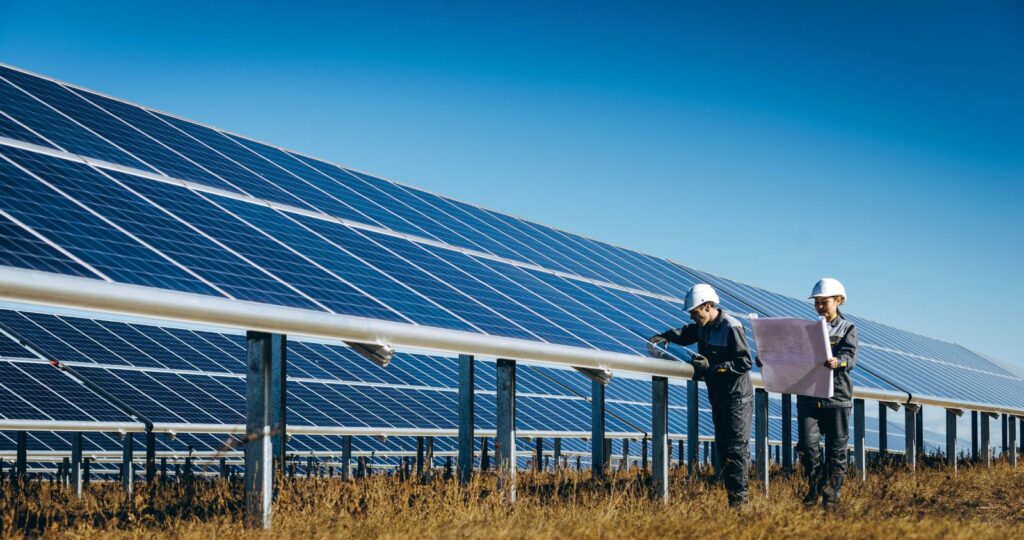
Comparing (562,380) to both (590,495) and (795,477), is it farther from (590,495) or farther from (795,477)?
(590,495)

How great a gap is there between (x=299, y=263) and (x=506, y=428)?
125 inches

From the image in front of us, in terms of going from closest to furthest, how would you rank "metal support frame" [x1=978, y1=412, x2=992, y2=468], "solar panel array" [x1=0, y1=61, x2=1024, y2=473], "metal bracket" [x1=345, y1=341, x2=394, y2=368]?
1. "solar panel array" [x1=0, y1=61, x2=1024, y2=473]
2. "metal bracket" [x1=345, y1=341, x2=394, y2=368]
3. "metal support frame" [x1=978, y1=412, x2=992, y2=468]

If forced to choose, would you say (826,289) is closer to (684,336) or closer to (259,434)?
(684,336)

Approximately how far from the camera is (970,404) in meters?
26.0

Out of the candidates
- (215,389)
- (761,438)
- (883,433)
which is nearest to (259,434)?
(761,438)

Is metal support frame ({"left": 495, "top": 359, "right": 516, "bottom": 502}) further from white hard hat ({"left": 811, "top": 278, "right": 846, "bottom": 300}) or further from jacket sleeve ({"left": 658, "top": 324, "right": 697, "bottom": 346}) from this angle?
white hard hat ({"left": 811, "top": 278, "right": 846, "bottom": 300})

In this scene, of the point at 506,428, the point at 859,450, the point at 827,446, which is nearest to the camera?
the point at 506,428

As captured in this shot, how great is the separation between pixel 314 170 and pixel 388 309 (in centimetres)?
1009

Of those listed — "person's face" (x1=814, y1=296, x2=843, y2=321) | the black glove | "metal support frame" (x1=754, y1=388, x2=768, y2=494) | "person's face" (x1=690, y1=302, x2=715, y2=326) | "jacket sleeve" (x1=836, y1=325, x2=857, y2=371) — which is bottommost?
"metal support frame" (x1=754, y1=388, x2=768, y2=494)

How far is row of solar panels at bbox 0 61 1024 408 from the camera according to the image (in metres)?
10.8

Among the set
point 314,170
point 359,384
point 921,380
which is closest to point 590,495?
point 314,170

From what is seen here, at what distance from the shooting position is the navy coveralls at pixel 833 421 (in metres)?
14.1

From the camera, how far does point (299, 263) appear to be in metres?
13.1

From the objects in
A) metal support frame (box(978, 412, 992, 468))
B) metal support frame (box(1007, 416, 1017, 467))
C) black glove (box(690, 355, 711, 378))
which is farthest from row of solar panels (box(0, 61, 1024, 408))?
metal support frame (box(1007, 416, 1017, 467))
